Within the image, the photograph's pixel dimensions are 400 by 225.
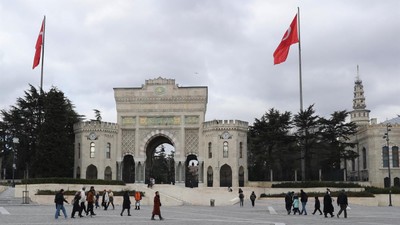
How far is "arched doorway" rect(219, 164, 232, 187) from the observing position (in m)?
53.8

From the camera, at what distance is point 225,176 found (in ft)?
178

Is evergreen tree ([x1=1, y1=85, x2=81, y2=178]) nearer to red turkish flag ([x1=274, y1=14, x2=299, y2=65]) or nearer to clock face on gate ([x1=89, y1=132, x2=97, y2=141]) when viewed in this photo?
clock face on gate ([x1=89, y1=132, x2=97, y2=141])

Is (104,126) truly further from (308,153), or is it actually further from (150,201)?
(308,153)

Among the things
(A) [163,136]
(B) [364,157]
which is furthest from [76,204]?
(B) [364,157]

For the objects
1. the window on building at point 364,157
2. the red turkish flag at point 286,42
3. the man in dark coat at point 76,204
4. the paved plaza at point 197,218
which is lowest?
the paved plaza at point 197,218

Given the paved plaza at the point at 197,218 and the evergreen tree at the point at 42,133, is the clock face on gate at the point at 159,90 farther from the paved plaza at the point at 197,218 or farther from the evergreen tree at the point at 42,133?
the paved plaza at the point at 197,218

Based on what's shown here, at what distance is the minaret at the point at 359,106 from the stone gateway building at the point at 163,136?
53127 mm

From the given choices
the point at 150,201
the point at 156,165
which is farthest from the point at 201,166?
the point at 156,165

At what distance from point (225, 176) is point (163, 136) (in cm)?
842

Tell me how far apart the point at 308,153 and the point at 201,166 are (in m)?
11.9

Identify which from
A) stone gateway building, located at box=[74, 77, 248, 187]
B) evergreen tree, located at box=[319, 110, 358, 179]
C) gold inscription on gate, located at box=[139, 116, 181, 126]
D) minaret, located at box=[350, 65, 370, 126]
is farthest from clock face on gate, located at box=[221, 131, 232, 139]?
minaret, located at box=[350, 65, 370, 126]

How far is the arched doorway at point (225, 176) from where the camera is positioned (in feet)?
176

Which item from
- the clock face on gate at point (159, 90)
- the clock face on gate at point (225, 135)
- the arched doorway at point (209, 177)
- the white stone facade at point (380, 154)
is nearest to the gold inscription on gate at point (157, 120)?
the clock face on gate at point (159, 90)

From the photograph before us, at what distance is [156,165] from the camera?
314 ft
